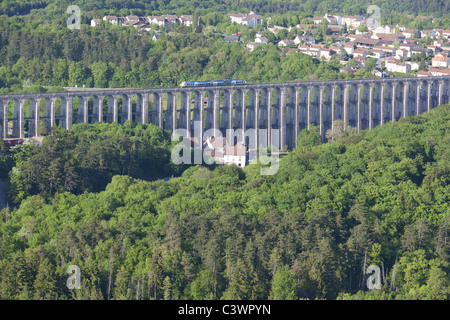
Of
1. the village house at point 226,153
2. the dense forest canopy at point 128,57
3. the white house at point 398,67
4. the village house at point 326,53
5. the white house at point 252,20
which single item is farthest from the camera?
the white house at point 252,20

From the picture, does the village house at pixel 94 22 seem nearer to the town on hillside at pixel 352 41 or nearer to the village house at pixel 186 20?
the town on hillside at pixel 352 41

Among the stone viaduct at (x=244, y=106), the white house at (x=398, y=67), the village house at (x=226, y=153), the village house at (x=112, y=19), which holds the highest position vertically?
the village house at (x=112, y=19)

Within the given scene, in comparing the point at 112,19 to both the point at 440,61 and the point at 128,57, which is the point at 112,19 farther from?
the point at 440,61

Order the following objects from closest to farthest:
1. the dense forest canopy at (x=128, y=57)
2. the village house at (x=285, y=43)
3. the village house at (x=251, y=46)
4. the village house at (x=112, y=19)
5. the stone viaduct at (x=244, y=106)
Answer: the stone viaduct at (x=244, y=106) → the dense forest canopy at (x=128, y=57) → the village house at (x=251, y=46) → the village house at (x=285, y=43) → the village house at (x=112, y=19)

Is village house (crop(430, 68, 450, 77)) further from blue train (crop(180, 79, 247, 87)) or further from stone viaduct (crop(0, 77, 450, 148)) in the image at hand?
blue train (crop(180, 79, 247, 87))

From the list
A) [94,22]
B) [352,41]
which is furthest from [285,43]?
[94,22]

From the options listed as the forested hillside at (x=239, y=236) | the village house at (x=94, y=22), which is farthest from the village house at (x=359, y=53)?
the forested hillside at (x=239, y=236)
